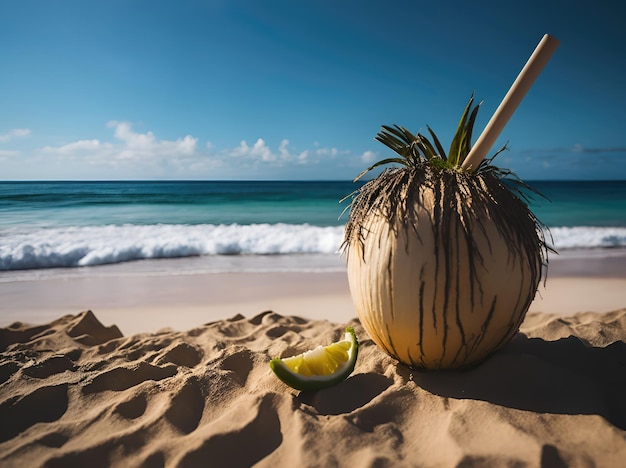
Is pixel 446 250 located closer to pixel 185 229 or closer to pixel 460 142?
pixel 460 142

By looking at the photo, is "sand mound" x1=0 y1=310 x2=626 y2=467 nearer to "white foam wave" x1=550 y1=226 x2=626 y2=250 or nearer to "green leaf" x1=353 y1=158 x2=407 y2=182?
"green leaf" x1=353 y1=158 x2=407 y2=182

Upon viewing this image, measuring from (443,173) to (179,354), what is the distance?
1.94 m

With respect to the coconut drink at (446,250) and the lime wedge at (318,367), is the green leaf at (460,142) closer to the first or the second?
the coconut drink at (446,250)

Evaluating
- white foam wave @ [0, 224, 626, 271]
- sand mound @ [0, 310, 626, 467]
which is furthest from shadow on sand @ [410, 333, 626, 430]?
white foam wave @ [0, 224, 626, 271]

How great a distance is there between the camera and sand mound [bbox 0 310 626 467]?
5.75ft

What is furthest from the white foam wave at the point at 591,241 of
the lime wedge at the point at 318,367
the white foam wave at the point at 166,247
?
the lime wedge at the point at 318,367

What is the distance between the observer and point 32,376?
2.50 meters

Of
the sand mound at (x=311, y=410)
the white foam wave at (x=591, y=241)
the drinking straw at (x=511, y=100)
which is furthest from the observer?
the white foam wave at (x=591, y=241)

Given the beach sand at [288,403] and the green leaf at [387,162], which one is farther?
the green leaf at [387,162]

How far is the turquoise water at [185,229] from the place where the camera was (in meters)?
7.50

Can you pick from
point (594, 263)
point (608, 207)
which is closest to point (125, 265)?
point (594, 263)

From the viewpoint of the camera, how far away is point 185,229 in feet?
40.7


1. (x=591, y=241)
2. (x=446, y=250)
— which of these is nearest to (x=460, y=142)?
(x=446, y=250)

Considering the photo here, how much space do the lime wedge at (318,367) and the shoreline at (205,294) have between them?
178 centimetres
